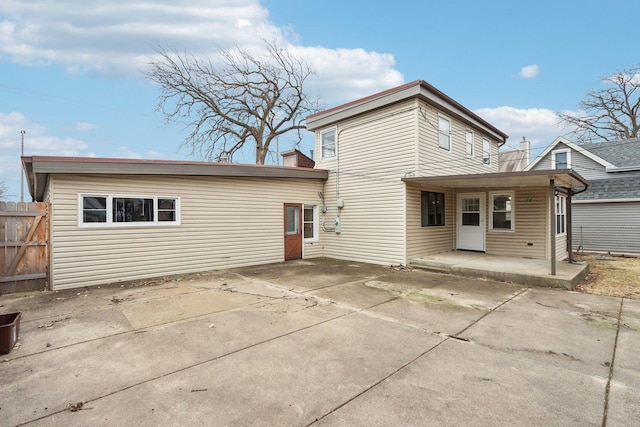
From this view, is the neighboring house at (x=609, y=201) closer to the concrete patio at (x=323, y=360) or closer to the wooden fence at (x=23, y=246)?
the concrete patio at (x=323, y=360)

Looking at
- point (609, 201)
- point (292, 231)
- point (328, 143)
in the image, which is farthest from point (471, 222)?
point (609, 201)

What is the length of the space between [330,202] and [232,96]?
1360 cm

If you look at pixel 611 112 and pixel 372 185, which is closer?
pixel 372 185

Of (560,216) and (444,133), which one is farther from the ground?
(444,133)

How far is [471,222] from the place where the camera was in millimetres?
10945

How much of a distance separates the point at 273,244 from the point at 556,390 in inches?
323

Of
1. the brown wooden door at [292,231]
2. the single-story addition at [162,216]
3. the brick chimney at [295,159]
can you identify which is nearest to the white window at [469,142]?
the single-story addition at [162,216]

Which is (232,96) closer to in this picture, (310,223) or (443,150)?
(310,223)

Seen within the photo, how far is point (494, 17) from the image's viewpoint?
1234cm

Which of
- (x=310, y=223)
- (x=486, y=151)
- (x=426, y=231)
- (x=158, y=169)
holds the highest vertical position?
(x=486, y=151)

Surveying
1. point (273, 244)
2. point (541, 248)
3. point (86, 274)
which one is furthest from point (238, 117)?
point (541, 248)

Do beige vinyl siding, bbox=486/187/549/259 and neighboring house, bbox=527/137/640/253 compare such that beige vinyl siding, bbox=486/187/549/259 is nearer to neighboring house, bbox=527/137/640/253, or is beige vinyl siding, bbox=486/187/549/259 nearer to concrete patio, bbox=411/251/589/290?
concrete patio, bbox=411/251/589/290

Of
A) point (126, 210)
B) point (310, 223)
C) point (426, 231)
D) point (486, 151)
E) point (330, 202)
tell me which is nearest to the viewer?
point (126, 210)

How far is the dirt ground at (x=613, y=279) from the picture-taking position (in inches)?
256
